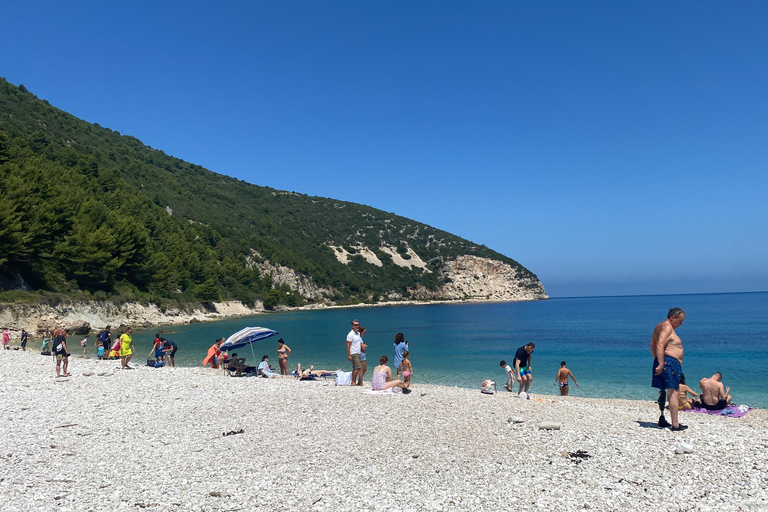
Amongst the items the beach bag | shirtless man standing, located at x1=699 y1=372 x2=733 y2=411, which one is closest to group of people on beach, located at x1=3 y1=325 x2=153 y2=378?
the beach bag

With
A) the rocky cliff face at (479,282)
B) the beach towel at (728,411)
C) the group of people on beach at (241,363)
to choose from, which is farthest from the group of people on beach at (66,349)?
the rocky cliff face at (479,282)

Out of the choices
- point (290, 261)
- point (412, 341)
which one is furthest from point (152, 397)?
point (290, 261)

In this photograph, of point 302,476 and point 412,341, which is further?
point 412,341

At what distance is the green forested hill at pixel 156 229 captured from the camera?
136ft

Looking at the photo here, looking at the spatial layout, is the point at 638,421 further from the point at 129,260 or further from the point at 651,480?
the point at 129,260

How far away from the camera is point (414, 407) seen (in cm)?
1024

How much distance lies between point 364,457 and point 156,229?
67704 mm

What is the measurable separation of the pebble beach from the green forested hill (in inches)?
1393

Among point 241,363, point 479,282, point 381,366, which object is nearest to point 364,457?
point 381,366

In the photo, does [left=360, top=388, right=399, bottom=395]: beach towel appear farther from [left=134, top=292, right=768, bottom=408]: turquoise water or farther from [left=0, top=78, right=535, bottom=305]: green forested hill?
[left=0, top=78, right=535, bottom=305]: green forested hill

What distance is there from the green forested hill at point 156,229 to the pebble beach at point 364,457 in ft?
116

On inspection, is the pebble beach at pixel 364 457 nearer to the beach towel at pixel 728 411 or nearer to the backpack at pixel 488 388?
the beach towel at pixel 728 411

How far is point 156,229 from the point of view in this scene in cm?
6675

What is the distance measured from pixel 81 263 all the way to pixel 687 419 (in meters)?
48.2
